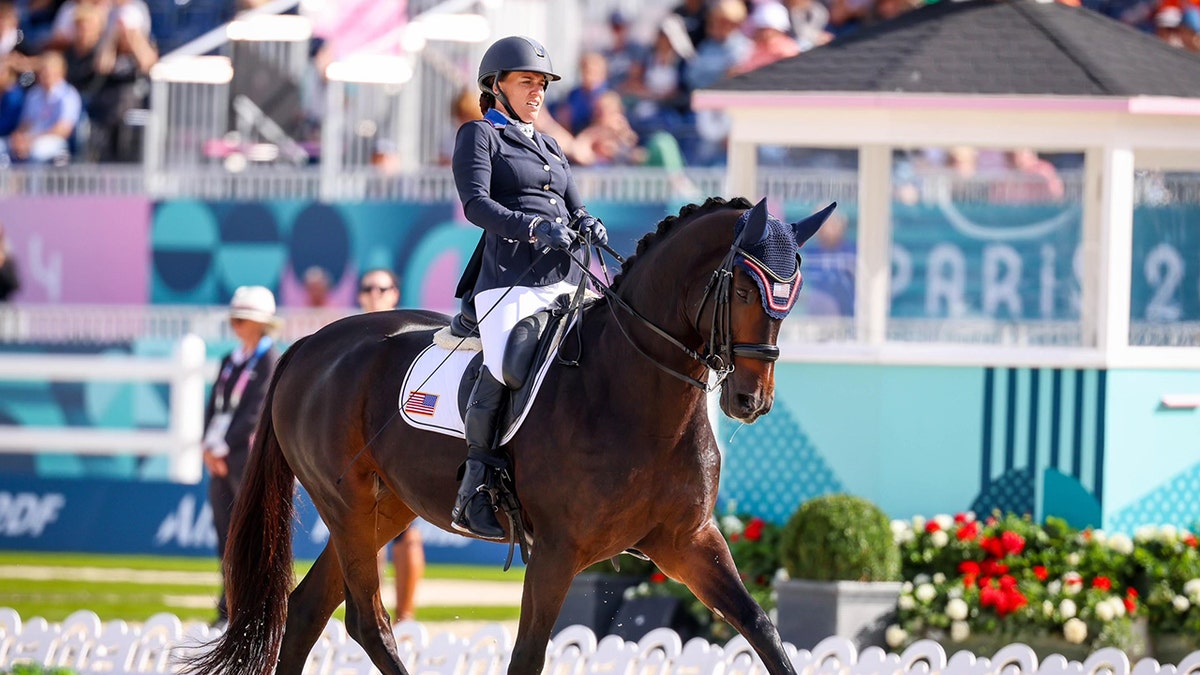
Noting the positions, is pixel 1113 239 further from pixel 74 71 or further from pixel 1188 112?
pixel 74 71

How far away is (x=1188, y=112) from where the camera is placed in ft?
30.3

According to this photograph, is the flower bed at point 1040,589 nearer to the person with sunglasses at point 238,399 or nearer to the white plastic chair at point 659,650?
the white plastic chair at point 659,650

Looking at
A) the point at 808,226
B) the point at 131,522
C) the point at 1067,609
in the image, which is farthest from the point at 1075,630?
the point at 131,522

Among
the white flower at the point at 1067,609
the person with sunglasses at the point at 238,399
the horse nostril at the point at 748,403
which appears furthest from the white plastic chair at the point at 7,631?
the white flower at the point at 1067,609

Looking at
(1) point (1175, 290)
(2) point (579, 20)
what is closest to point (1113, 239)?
(1) point (1175, 290)

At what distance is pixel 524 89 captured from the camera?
6.18 m

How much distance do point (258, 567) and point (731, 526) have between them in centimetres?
332

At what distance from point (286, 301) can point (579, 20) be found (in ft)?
12.7

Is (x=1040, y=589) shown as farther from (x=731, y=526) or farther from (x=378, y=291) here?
(x=378, y=291)

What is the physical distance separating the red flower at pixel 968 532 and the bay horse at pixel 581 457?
3.27m

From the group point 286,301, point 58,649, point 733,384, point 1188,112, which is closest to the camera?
point 733,384

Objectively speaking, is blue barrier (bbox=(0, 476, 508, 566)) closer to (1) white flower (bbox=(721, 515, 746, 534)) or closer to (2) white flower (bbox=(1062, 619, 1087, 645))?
(1) white flower (bbox=(721, 515, 746, 534))

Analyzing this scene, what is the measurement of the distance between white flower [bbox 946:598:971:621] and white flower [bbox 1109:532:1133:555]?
92 centimetres

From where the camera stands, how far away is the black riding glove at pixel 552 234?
5.66 meters
